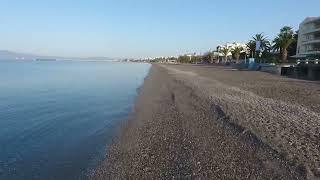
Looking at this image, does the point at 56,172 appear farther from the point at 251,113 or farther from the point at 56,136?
the point at 251,113

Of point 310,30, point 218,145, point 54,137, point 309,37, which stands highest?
point 310,30

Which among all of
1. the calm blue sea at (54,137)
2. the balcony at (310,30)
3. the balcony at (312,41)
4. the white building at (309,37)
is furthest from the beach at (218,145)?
the balcony at (310,30)

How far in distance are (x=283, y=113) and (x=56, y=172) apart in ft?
32.3

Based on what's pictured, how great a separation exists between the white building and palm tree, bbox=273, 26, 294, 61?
2845 millimetres

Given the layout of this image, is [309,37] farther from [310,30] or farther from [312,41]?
[312,41]

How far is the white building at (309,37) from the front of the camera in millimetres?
86438

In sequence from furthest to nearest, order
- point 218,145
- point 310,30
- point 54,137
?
point 310,30
point 54,137
point 218,145

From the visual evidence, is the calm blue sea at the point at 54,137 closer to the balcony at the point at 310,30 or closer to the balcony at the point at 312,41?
the balcony at the point at 312,41

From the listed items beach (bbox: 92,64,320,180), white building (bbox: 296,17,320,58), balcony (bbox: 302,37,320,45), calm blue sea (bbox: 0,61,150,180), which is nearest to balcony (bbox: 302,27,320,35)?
white building (bbox: 296,17,320,58)

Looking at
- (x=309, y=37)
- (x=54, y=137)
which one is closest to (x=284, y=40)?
(x=309, y=37)

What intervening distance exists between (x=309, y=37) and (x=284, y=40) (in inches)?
249

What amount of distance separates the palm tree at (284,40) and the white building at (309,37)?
112 inches

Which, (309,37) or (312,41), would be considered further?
(309,37)

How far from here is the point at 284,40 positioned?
9031 cm
